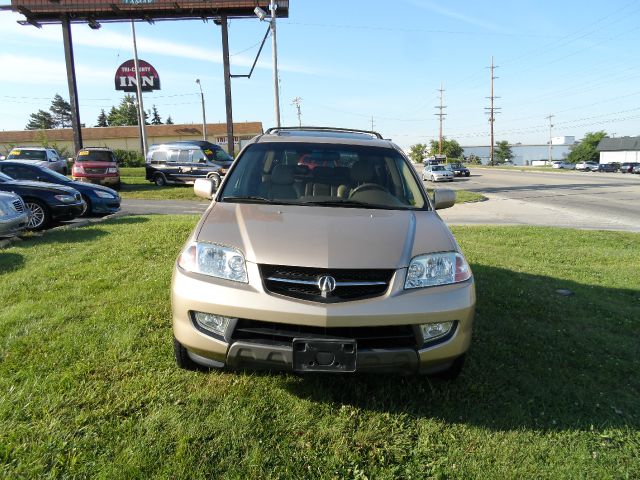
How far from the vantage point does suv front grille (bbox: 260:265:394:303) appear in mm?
2562

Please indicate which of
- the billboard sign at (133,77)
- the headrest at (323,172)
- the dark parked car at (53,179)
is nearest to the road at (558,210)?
the dark parked car at (53,179)

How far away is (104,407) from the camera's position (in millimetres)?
2695

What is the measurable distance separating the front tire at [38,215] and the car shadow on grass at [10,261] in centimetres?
314

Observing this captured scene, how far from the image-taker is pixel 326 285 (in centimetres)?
254

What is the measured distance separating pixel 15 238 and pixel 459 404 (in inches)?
299

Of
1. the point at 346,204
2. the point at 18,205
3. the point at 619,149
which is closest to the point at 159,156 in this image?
the point at 18,205

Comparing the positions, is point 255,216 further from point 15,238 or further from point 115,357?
point 15,238

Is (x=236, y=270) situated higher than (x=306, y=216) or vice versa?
(x=306, y=216)

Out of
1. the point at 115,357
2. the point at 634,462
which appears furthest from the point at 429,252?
the point at 115,357

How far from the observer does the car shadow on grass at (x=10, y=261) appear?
18.6ft

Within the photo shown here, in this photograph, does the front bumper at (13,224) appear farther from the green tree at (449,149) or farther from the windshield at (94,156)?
the green tree at (449,149)

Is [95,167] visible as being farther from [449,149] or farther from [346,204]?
[449,149]

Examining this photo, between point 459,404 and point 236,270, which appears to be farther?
point 459,404

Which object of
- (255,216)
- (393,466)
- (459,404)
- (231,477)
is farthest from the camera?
(255,216)
